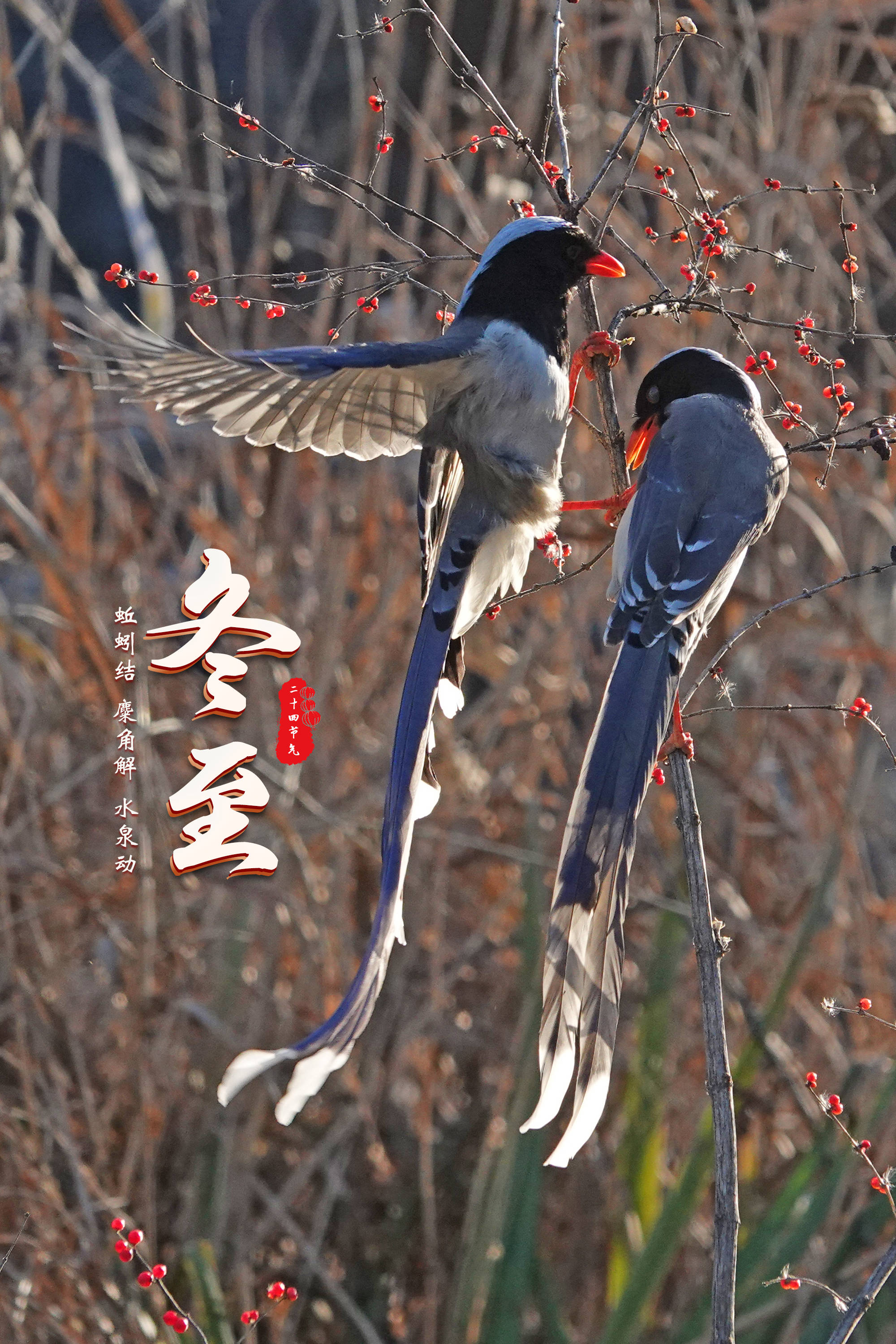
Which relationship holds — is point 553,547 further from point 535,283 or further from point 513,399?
point 535,283

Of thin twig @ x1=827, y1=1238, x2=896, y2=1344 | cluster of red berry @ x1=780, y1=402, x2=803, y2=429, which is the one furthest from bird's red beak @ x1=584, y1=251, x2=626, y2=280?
thin twig @ x1=827, y1=1238, x2=896, y2=1344

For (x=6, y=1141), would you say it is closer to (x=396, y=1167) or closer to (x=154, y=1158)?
(x=154, y=1158)

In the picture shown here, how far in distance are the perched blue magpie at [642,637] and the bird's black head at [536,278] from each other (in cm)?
19

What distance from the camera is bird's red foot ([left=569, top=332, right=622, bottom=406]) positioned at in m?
1.63

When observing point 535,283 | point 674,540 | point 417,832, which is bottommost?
point 417,832

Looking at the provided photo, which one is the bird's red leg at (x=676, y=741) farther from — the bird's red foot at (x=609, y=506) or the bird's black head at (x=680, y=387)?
the bird's black head at (x=680, y=387)

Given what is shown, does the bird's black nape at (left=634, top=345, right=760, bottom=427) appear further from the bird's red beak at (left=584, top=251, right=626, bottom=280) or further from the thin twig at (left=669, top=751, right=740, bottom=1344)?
the thin twig at (left=669, top=751, right=740, bottom=1344)

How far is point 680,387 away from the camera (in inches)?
76.2

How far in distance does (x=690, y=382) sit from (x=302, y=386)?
0.61 metres

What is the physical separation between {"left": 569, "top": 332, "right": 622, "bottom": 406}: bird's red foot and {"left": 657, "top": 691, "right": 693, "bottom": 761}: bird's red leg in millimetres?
420

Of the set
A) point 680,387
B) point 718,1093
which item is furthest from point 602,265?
point 718,1093

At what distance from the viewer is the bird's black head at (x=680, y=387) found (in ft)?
6.18

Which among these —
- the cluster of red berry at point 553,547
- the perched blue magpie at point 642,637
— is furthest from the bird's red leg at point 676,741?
the cluster of red berry at point 553,547

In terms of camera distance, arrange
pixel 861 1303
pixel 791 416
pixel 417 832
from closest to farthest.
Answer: pixel 861 1303, pixel 791 416, pixel 417 832
